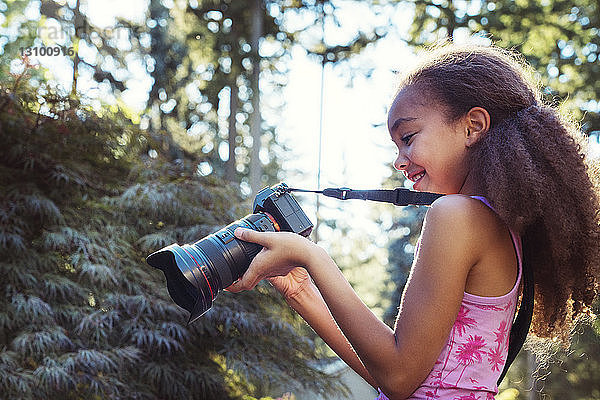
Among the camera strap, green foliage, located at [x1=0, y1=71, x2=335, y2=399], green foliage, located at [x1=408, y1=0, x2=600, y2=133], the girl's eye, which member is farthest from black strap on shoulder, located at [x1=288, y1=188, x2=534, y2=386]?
green foliage, located at [x1=408, y1=0, x2=600, y2=133]

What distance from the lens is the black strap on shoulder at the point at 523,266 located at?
38.9 inches

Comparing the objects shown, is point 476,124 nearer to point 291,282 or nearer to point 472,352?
point 472,352

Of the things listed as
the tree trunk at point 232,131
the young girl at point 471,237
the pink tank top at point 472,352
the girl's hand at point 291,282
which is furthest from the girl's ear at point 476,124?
the tree trunk at point 232,131

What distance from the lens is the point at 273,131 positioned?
1409cm

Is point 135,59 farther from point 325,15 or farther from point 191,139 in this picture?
point 325,15

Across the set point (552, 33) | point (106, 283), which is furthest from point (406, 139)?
point (552, 33)

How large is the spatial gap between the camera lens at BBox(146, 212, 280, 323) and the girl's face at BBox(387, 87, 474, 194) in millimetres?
291

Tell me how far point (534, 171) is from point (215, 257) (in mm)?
509

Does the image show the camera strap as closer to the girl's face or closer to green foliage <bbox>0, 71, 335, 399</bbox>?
the girl's face

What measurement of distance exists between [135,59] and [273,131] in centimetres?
464

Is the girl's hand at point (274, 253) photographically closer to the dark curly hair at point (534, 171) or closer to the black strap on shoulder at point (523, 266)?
the black strap on shoulder at point (523, 266)

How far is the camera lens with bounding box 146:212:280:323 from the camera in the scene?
1.06 m

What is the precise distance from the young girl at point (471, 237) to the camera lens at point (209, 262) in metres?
0.04

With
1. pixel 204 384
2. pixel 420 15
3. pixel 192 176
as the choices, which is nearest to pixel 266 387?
pixel 204 384
